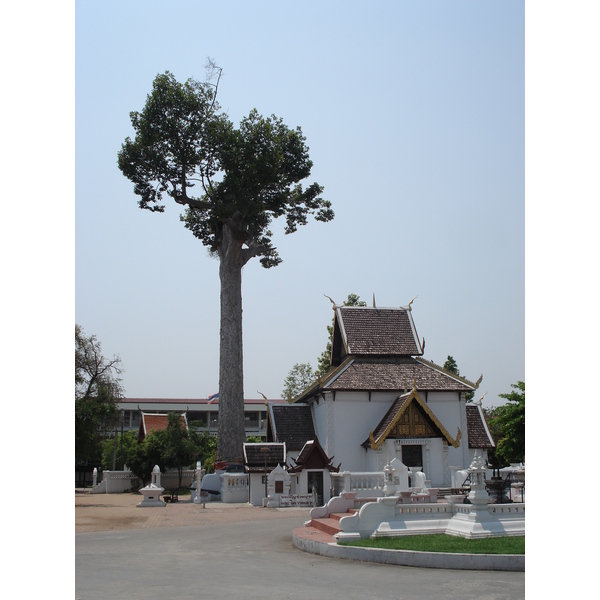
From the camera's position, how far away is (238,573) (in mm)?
10031

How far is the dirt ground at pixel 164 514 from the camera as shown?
744 inches

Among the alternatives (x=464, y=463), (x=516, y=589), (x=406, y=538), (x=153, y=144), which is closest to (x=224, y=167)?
(x=153, y=144)

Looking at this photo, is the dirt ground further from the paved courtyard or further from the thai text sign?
the paved courtyard

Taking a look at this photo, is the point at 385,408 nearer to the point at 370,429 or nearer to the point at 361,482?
the point at 370,429

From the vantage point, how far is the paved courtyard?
8.51 metres

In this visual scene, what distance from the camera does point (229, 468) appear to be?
2984cm

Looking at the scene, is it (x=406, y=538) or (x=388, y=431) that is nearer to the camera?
(x=406, y=538)

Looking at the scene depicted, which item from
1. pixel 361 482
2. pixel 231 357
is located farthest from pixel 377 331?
pixel 361 482

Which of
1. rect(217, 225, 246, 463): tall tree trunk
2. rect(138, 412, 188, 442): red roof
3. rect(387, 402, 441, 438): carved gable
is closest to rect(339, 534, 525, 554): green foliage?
rect(387, 402, 441, 438): carved gable

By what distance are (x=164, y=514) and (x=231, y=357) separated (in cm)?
1098

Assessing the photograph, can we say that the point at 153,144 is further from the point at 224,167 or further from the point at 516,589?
the point at 516,589

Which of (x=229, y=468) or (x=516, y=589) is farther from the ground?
(x=516, y=589)
